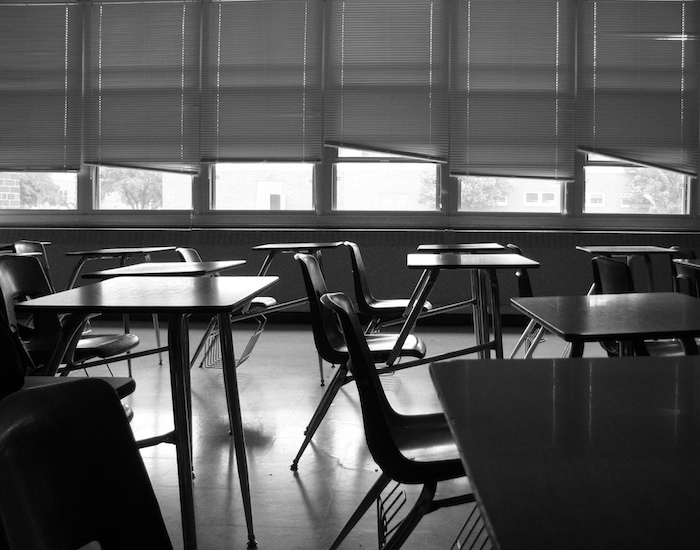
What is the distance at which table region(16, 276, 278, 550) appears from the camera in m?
1.96

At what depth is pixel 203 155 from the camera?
287 inches

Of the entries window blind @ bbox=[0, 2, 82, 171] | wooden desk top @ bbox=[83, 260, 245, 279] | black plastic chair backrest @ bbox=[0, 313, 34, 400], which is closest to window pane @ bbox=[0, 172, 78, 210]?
window blind @ bbox=[0, 2, 82, 171]

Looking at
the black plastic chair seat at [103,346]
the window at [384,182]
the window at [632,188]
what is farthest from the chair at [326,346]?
the window at [632,188]

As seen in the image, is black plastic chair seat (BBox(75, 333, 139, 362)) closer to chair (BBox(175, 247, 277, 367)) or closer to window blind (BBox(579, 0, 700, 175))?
chair (BBox(175, 247, 277, 367))

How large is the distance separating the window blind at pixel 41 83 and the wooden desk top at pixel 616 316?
6.38 meters

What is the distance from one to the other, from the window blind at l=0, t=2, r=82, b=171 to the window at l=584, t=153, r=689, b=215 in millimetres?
5064

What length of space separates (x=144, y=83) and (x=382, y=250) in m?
2.87

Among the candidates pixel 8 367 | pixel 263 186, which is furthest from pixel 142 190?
pixel 8 367

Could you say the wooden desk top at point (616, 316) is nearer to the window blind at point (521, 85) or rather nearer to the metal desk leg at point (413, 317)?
the metal desk leg at point (413, 317)

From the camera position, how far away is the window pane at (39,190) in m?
7.61

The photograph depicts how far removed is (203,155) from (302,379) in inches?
138

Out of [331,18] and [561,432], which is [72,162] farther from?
[561,432]

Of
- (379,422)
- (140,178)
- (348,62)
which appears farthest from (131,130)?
(379,422)

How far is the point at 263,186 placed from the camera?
7359 millimetres
